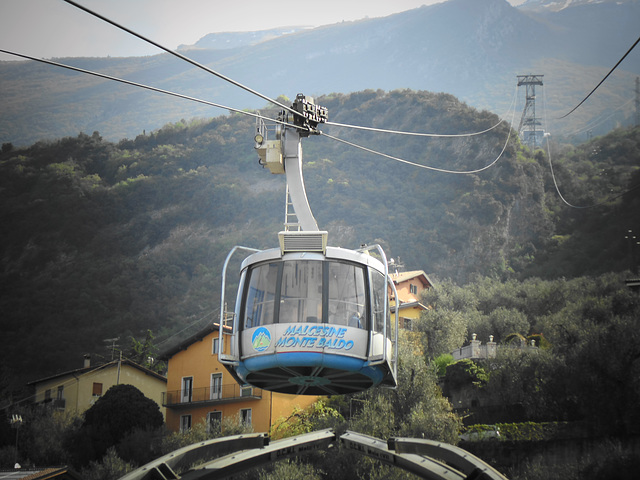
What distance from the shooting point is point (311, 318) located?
534 inches

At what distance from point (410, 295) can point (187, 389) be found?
2226 cm

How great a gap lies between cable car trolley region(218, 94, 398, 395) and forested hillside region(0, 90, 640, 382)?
56118 mm

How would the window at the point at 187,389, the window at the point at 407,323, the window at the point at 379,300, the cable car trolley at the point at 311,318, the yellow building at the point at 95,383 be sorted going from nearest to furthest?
the cable car trolley at the point at 311,318, the window at the point at 379,300, the window at the point at 187,389, the yellow building at the point at 95,383, the window at the point at 407,323

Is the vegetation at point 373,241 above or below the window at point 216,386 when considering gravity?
above

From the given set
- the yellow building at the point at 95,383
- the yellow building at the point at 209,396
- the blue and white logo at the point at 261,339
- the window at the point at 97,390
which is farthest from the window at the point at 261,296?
the window at the point at 97,390

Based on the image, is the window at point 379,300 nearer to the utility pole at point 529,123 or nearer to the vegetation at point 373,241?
the vegetation at point 373,241

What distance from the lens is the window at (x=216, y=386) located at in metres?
39.4

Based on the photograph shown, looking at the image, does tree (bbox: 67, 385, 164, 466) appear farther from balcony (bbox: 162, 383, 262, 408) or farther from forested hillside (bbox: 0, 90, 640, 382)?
forested hillside (bbox: 0, 90, 640, 382)

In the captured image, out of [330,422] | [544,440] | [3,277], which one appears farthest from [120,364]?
[3,277]

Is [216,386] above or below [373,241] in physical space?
below

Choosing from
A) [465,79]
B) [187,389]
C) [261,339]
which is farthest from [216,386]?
[465,79]

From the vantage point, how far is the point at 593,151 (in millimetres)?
95312

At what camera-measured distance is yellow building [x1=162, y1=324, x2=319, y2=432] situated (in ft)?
124

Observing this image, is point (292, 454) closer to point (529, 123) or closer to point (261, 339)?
point (261, 339)
